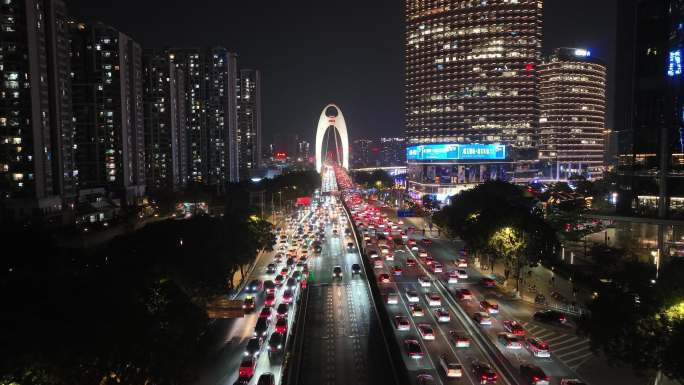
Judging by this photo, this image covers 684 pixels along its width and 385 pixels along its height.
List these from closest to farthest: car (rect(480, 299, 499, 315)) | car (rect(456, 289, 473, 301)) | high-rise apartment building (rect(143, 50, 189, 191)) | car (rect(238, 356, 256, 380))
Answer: car (rect(238, 356, 256, 380)) → car (rect(480, 299, 499, 315)) → car (rect(456, 289, 473, 301)) → high-rise apartment building (rect(143, 50, 189, 191))

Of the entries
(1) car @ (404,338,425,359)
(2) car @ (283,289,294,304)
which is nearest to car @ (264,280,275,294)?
(2) car @ (283,289,294,304)

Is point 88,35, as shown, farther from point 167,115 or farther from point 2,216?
point 2,216

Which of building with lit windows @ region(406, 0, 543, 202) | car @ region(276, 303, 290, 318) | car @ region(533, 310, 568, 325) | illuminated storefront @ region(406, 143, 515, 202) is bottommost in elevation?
car @ region(533, 310, 568, 325)

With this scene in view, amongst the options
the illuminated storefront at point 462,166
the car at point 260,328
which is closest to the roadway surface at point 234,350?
the car at point 260,328

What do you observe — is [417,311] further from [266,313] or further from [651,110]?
[651,110]

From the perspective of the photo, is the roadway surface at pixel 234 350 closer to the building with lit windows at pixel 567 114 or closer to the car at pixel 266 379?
the car at pixel 266 379

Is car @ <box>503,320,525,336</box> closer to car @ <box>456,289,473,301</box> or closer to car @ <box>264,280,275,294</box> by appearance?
car @ <box>456,289,473,301</box>
